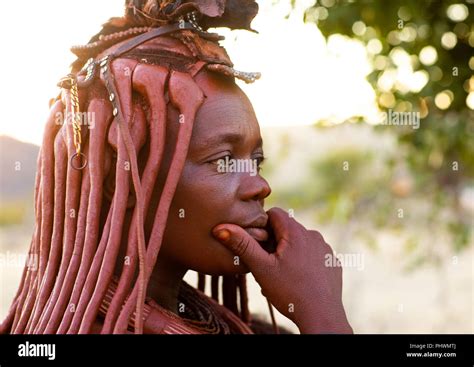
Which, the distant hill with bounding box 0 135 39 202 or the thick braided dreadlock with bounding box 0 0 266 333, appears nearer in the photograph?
A: the thick braided dreadlock with bounding box 0 0 266 333

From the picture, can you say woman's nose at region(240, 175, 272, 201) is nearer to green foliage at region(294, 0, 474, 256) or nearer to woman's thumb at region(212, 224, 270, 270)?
woman's thumb at region(212, 224, 270, 270)

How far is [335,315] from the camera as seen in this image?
1.98 m

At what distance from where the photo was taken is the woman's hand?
196 centimetres

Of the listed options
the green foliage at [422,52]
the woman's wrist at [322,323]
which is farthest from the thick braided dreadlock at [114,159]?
the green foliage at [422,52]

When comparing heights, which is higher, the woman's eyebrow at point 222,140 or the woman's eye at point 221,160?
the woman's eyebrow at point 222,140

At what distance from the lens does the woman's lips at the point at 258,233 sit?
202 centimetres

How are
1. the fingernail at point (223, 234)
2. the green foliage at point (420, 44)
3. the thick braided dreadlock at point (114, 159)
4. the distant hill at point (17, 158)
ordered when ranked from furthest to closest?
the green foliage at point (420, 44) < the distant hill at point (17, 158) < the fingernail at point (223, 234) < the thick braided dreadlock at point (114, 159)

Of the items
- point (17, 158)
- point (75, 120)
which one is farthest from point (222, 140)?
point (17, 158)

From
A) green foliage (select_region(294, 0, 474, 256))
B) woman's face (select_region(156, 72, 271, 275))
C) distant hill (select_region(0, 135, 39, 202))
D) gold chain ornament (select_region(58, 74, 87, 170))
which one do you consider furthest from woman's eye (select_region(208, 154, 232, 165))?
green foliage (select_region(294, 0, 474, 256))

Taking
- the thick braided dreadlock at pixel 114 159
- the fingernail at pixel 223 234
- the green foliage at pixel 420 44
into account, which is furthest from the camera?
the green foliage at pixel 420 44

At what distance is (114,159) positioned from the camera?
194 centimetres

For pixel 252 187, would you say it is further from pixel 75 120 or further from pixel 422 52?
pixel 422 52

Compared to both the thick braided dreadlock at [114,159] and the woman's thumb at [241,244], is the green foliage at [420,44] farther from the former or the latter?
the woman's thumb at [241,244]

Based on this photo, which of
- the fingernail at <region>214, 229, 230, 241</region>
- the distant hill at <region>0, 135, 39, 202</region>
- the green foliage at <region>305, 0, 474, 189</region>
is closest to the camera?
the fingernail at <region>214, 229, 230, 241</region>
